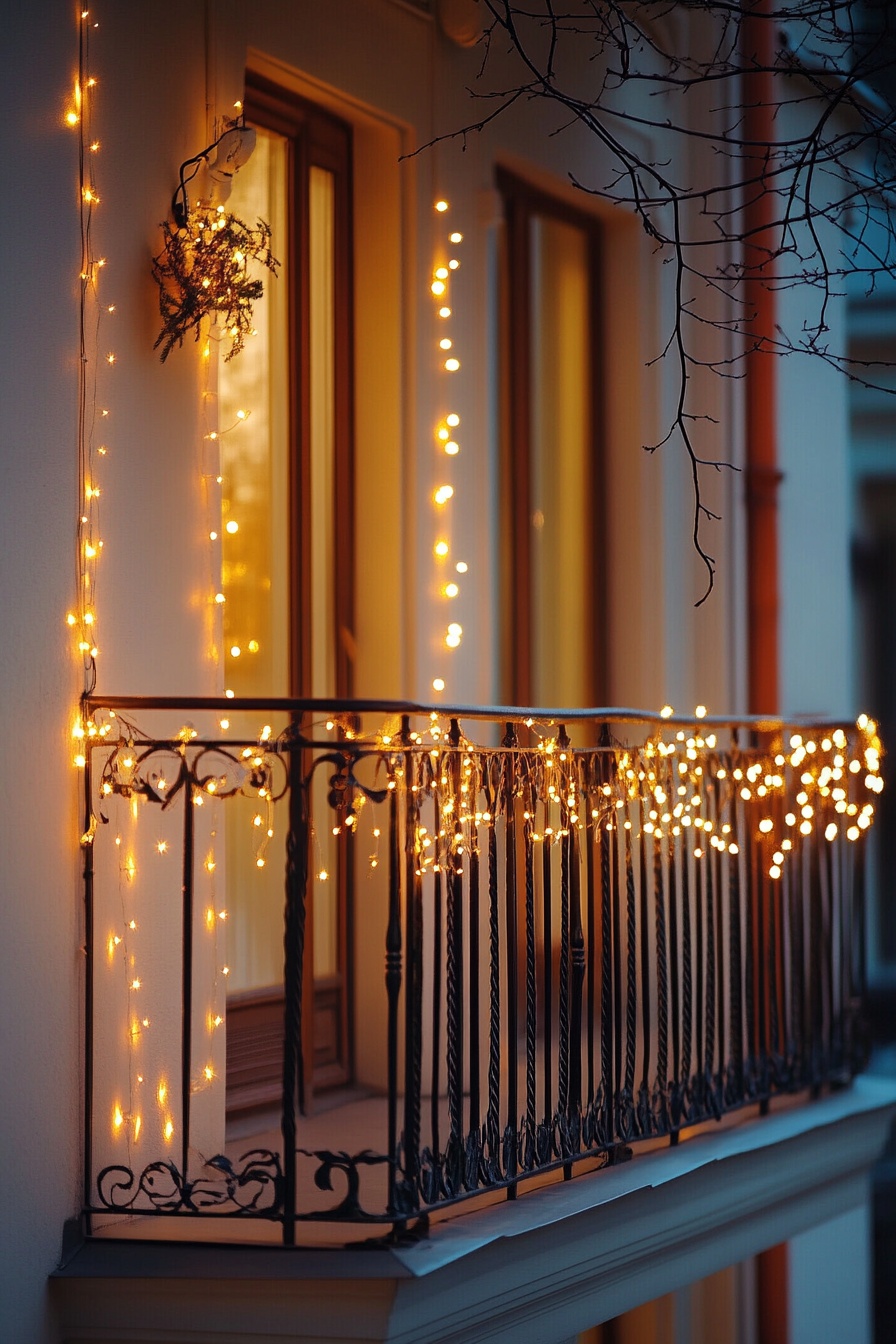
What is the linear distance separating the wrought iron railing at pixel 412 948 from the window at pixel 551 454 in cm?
111

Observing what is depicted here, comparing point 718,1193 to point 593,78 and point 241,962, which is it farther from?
point 593,78

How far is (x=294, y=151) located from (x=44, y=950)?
11.0 ft

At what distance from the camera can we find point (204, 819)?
5270 mm

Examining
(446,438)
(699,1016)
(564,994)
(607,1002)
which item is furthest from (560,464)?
(564,994)

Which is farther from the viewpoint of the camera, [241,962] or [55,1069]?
[241,962]

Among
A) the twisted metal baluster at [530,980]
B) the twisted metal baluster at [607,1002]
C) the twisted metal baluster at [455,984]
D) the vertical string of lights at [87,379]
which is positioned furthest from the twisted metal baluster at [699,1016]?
the vertical string of lights at [87,379]

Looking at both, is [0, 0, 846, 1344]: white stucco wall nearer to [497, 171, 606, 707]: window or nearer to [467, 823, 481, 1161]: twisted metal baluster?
[497, 171, 606, 707]: window

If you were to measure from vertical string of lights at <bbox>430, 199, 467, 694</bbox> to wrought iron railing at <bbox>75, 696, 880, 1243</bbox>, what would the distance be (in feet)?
1.81

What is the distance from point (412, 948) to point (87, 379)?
188 cm

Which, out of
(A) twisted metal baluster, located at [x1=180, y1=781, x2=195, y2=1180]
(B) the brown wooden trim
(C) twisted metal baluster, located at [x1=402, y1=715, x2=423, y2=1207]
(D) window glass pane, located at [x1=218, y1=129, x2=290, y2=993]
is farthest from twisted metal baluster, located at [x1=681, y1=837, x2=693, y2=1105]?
(A) twisted metal baluster, located at [x1=180, y1=781, x2=195, y2=1180]

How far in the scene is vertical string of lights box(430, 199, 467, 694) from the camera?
650cm

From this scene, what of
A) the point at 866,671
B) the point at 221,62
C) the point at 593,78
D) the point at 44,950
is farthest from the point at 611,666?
the point at 866,671

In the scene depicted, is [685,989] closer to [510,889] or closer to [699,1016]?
[699,1016]

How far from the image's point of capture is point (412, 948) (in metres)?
4.38
